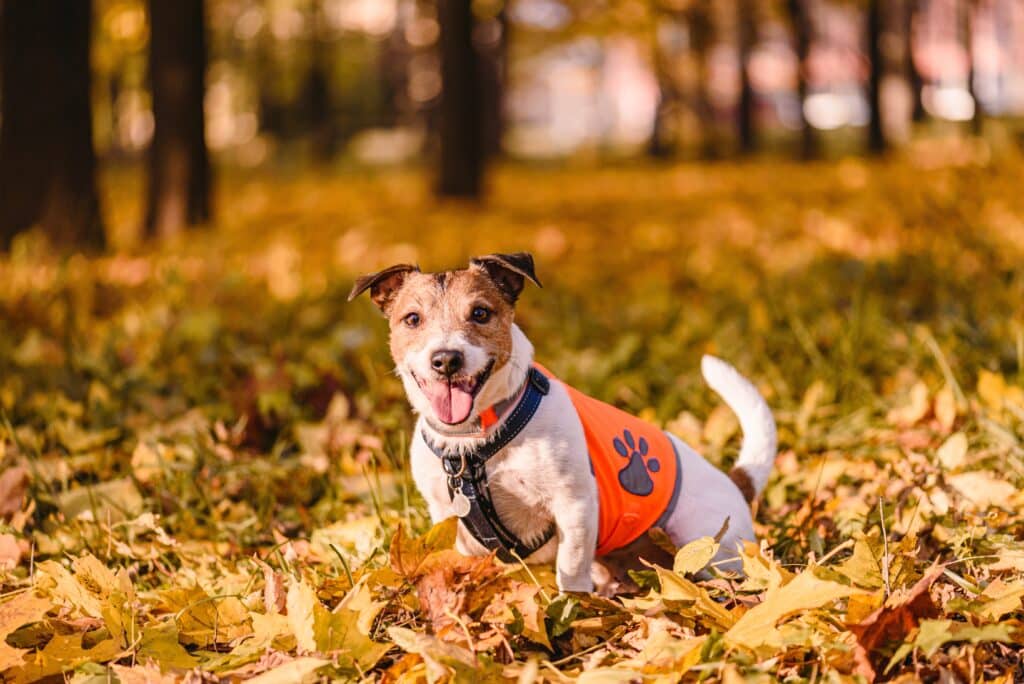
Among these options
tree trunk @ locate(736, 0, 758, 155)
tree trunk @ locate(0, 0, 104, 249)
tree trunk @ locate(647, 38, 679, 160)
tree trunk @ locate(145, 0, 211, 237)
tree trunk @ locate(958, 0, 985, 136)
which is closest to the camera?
tree trunk @ locate(0, 0, 104, 249)

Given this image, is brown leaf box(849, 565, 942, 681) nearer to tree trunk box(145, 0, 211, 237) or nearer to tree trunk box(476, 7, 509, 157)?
tree trunk box(145, 0, 211, 237)

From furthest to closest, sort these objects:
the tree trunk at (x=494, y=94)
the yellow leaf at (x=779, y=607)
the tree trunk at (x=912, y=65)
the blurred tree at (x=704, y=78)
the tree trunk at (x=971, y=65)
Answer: the tree trunk at (x=912, y=65)
the tree trunk at (x=494, y=94)
the blurred tree at (x=704, y=78)
the tree trunk at (x=971, y=65)
the yellow leaf at (x=779, y=607)

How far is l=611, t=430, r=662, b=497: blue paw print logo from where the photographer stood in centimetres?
288

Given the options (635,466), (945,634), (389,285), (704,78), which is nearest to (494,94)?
(704,78)

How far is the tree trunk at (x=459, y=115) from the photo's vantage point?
42.9ft

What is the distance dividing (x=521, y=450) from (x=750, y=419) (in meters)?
0.98

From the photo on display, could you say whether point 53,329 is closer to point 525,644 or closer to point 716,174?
point 525,644

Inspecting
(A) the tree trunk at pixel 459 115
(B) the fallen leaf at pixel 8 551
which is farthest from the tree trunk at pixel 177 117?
(B) the fallen leaf at pixel 8 551

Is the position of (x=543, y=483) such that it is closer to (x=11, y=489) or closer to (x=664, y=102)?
(x=11, y=489)

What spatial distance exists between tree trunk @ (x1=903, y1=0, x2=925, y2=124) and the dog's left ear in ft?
98.3

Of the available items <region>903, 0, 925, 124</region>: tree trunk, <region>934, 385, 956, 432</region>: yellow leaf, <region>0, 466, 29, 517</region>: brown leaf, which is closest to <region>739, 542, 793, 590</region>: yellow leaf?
<region>934, 385, 956, 432</region>: yellow leaf

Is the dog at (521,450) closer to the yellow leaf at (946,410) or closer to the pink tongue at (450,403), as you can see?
the pink tongue at (450,403)

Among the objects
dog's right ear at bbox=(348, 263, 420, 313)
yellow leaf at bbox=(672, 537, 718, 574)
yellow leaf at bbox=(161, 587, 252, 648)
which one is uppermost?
dog's right ear at bbox=(348, 263, 420, 313)

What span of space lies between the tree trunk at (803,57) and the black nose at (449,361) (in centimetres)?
2222
